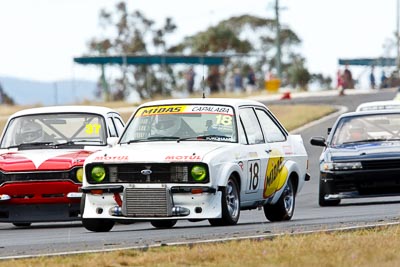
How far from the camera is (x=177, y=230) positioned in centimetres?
1431

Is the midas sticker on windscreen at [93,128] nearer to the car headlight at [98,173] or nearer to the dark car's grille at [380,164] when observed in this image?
the car headlight at [98,173]

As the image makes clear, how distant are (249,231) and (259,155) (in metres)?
2.27

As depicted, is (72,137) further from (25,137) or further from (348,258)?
(348,258)

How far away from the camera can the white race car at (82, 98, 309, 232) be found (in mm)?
14039

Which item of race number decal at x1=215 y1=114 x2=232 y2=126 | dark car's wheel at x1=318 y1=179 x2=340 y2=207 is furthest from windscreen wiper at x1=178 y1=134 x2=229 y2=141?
dark car's wheel at x1=318 y1=179 x2=340 y2=207

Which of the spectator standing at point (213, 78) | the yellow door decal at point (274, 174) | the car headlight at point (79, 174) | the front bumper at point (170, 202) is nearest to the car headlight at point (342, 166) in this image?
the yellow door decal at point (274, 174)

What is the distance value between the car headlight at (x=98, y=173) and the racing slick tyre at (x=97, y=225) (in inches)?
18.9

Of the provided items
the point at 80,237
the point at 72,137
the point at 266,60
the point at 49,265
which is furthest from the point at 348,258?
the point at 266,60

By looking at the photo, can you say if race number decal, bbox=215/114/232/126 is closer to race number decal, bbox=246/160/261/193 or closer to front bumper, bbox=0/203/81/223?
race number decal, bbox=246/160/261/193

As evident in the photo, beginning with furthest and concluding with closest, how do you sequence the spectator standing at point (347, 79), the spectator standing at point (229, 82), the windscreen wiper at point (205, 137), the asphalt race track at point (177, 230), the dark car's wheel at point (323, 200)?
1. the spectator standing at point (229, 82)
2. the spectator standing at point (347, 79)
3. the dark car's wheel at point (323, 200)
4. the windscreen wiper at point (205, 137)
5. the asphalt race track at point (177, 230)

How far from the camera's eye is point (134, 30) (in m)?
86.8

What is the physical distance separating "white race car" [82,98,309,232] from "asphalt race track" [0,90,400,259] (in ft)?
0.73

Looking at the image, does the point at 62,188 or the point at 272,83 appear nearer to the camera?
the point at 62,188

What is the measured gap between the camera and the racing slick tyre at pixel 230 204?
14.2 metres
